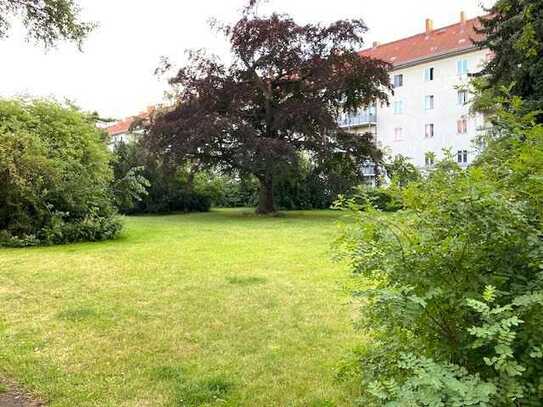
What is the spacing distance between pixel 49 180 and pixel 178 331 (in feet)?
32.3

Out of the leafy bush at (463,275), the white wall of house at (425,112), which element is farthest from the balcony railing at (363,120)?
the leafy bush at (463,275)

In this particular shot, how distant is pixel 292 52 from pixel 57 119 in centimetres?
1044

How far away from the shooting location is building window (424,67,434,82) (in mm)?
36812

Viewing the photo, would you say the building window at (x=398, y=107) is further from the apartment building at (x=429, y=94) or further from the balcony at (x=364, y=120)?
the balcony at (x=364, y=120)

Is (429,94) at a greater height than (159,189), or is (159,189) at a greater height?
(429,94)

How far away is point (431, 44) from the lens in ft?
123

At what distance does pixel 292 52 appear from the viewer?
2153cm

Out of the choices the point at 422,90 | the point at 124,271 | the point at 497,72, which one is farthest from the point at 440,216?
the point at 422,90

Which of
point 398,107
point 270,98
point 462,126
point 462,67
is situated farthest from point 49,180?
point 398,107

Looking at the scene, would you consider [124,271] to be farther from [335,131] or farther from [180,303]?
[335,131]

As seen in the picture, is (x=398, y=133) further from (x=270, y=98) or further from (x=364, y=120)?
(x=270, y=98)

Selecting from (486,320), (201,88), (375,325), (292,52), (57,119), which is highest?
(292,52)

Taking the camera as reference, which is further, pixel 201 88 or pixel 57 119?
pixel 201 88

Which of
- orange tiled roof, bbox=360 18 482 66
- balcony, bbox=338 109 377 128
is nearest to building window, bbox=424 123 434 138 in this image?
orange tiled roof, bbox=360 18 482 66
